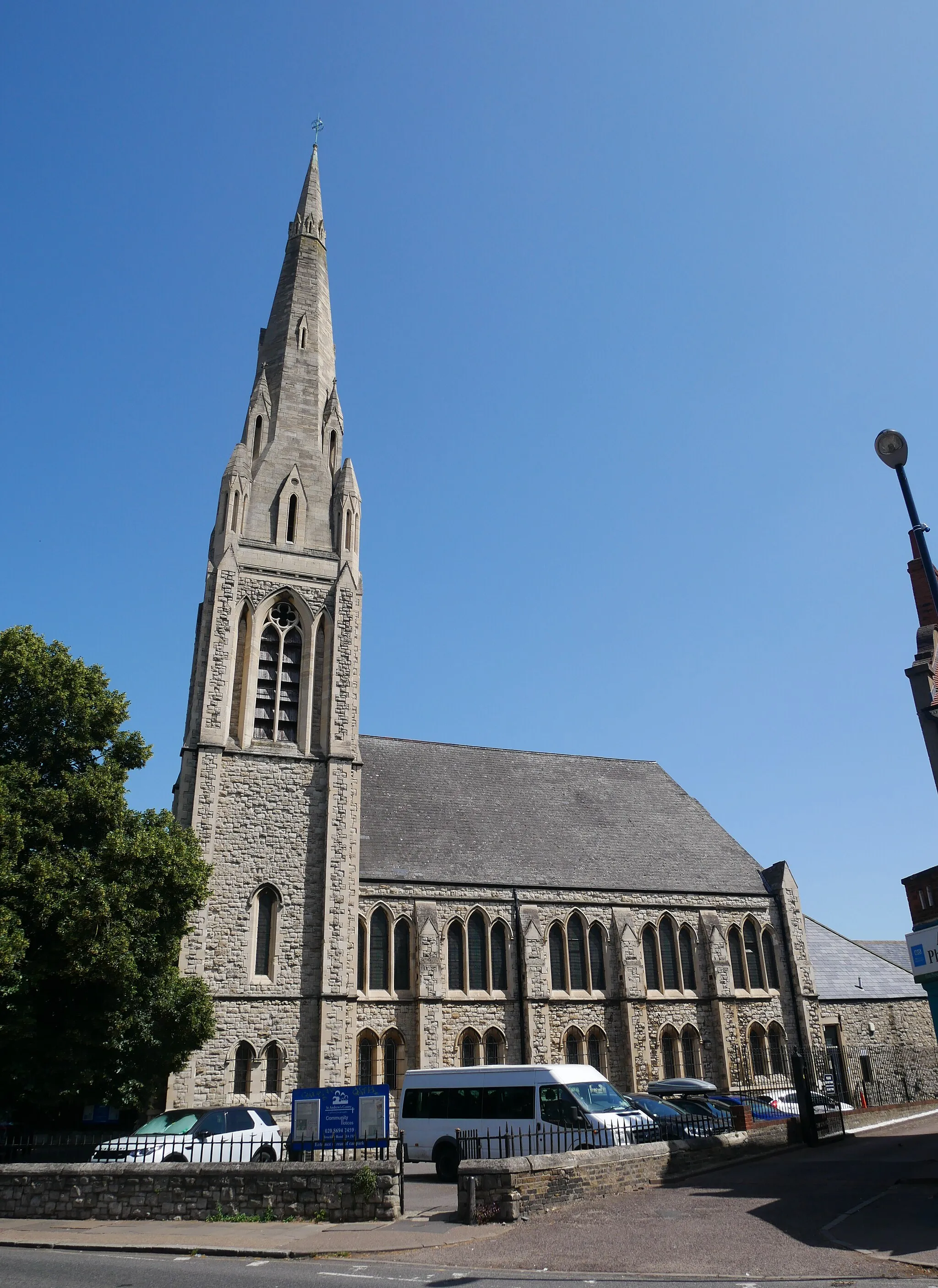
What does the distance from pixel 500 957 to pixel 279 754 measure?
10086 millimetres

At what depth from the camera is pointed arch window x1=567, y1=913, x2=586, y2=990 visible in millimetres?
30750

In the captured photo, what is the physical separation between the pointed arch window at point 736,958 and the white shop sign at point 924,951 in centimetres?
1700

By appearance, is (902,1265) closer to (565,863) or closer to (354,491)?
(565,863)

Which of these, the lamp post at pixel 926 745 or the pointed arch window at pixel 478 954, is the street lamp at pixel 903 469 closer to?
the lamp post at pixel 926 745

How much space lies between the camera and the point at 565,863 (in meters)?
32.8

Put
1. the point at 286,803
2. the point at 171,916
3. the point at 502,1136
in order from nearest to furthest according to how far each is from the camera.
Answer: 1. the point at 502,1136
2. the point at 171,916
3. the point at 286,803

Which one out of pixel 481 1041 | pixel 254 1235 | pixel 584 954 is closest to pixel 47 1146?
pixel 254 1235

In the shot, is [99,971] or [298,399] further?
[298,399]

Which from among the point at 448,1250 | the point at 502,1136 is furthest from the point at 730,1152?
the point at 448,1250

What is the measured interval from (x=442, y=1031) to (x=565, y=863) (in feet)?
25.1

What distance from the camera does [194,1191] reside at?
1357 centimetres

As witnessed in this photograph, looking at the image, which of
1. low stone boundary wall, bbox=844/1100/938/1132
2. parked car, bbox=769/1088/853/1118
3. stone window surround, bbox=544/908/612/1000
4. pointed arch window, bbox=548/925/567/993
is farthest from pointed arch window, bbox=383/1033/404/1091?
low stone boundary wall, bbox=844/1100/938/1132

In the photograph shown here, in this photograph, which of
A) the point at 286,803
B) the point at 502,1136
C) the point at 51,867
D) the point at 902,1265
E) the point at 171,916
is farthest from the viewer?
the point at 286,803

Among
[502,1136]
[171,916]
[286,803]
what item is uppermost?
[286,803]
